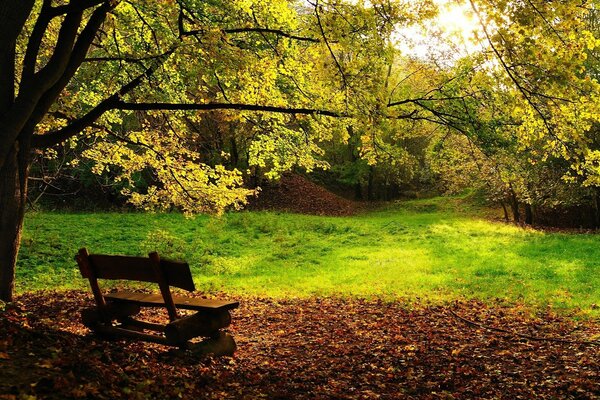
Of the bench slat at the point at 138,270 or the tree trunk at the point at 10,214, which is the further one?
the tree trunk at the point at 10,214

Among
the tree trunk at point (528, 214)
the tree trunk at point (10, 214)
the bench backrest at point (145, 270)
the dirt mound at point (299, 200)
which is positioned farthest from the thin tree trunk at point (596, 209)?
the tree trunk at point (10, 214)

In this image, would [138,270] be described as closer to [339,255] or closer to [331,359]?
[331,359]

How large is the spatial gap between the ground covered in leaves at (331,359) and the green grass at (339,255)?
2.39 meters

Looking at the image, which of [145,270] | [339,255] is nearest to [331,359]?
[145,270]

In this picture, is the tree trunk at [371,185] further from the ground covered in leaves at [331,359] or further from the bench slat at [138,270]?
the bench slat at [138,270]

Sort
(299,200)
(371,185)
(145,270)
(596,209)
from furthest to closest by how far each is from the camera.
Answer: (371,185), (299,200), (596,209), (145,270)

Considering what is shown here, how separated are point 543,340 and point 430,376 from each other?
2557 mm

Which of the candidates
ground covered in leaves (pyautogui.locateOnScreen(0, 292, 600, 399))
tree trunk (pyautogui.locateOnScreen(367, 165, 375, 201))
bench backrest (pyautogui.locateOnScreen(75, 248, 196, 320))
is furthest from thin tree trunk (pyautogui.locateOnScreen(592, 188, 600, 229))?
bench backrest (pyautogui.locateOnScreen(75, 248, 196, 320))

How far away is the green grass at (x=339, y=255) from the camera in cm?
1240

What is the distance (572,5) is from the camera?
212 inches

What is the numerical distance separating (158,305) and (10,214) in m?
2.69

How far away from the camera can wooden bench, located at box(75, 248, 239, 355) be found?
574 cm

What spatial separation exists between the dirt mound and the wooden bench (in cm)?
2299

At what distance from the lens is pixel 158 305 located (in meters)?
6.41
